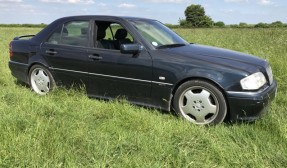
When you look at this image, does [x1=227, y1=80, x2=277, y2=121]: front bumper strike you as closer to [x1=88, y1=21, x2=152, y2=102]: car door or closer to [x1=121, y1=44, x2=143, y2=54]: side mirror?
[x1=88, y1=21, x2=152, y2=102]: car door

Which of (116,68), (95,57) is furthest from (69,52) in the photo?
(116,68)

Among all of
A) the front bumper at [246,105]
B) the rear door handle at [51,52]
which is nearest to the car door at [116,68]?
the rear door handle at [51,52]

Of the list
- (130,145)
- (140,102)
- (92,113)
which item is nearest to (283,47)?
(140,102)

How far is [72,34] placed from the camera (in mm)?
6203

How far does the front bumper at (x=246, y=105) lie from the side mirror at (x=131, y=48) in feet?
5.03

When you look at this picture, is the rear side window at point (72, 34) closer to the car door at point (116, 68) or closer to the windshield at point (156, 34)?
the car door at point (116, 68)

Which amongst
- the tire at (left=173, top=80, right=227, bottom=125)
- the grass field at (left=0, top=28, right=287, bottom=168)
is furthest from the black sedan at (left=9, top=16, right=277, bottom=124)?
the grass field at (left=0, top=28, right=287, bottom=168)

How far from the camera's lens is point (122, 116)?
16.3ft

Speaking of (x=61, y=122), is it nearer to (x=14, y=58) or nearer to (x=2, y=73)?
(x=14, y=58)

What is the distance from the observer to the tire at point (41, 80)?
6492mm

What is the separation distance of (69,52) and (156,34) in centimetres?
158

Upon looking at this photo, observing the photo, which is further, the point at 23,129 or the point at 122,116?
the point at 122,116

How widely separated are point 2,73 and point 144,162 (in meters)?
6.41

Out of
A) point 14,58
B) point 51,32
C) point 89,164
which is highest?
point 51,32
